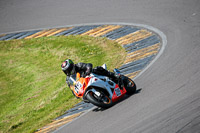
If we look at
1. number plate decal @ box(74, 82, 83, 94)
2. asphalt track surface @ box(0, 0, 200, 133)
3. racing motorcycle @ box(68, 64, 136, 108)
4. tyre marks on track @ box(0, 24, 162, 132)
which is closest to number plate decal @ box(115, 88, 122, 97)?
racing motorcycle @ box(68, 64, 136, 108)

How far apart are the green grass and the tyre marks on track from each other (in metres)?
0.34

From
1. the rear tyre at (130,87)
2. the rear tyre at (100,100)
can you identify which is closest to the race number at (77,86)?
the rear tyre at (100,100)

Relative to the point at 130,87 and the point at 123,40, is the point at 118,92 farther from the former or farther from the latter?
the point at 123,40

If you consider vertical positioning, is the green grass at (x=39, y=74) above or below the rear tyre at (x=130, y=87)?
above

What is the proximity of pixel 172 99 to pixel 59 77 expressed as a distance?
6631 mm

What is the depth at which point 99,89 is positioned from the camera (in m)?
8.20

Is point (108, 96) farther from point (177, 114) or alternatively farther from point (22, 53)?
point (22, 53)

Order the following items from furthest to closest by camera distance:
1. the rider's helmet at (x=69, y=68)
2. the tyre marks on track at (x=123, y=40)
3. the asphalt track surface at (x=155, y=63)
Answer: the tyre marks on track at (x=123, y=40), the rider's helmet at (x=69, y=68), the asphalt track surface at (x=155, y=63)

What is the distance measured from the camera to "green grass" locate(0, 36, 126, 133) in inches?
404

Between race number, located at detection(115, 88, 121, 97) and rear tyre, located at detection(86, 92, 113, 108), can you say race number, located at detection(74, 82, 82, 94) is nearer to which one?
rear tyre, located at detection(86, 92, 113, 108)

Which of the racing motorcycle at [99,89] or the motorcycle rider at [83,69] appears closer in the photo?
the racing motorcycle at [99,89]

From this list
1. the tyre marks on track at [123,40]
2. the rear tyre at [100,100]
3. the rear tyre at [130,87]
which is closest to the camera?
the rear tyre at [100,100]

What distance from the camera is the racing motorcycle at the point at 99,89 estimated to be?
26.1ft

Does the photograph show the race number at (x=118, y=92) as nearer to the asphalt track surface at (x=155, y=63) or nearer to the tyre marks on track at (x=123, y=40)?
the asphalt track surface at (x=155, y=63)
